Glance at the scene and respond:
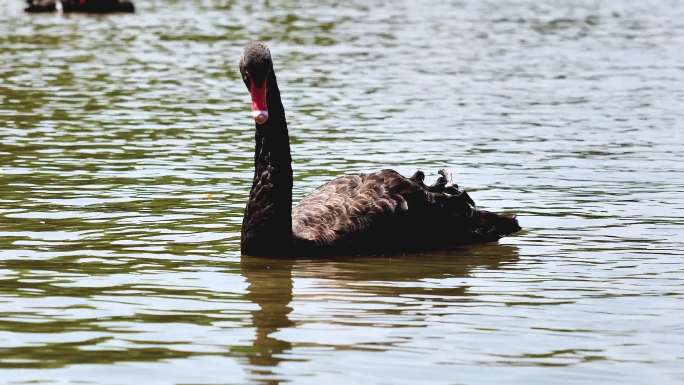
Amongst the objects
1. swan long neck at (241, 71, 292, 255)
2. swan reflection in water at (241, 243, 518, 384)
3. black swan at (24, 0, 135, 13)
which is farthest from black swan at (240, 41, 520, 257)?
black swan at (24, 0, 135, 13)

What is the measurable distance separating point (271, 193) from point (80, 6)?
28.7 metres

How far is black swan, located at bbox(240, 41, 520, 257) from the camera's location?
9.80 m

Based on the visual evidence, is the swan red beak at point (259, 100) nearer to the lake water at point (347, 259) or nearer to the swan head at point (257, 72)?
the swan head at point (257, 72)

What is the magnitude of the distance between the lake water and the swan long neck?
0.53ft

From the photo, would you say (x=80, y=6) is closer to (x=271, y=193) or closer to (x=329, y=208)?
(x=329, y=208)

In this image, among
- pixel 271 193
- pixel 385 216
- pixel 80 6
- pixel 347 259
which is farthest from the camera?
pixel 80 6

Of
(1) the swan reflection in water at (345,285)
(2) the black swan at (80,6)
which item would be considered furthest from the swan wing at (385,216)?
(2) the black swan at (80,6)

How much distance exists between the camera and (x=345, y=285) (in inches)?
361

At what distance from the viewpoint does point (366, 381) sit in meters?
6.82

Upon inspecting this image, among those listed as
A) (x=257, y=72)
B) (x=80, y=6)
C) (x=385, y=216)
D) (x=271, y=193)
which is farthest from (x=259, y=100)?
(x=80, y=6)

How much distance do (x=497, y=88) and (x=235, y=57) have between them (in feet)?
19.8

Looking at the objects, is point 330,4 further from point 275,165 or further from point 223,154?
point 275,165

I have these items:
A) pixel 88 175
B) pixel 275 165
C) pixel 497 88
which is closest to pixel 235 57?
pixel 497 88

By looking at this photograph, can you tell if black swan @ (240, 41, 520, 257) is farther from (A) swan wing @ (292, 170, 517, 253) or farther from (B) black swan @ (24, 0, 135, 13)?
(B) black swan @ (24, 0, 135, 13)
